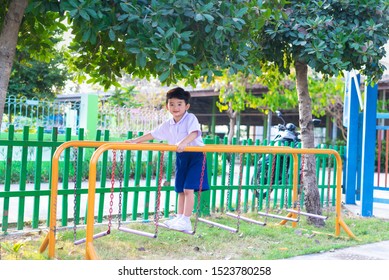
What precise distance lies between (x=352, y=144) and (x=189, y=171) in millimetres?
A: 4360

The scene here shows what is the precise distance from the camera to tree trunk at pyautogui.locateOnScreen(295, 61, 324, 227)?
628 cm

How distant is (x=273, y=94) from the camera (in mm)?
17531

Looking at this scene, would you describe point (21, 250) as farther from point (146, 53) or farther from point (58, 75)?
point (58, 75)

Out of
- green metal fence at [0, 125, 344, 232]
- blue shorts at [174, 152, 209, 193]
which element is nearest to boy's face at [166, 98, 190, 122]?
blue shorts at [174, 152, 209, 193]

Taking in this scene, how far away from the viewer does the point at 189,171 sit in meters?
5.00

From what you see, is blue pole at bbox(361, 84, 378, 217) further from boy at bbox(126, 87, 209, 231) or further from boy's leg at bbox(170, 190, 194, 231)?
boy's leg at bbox(170, 190, 194, 231)

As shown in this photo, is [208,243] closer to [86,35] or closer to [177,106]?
[177,106]

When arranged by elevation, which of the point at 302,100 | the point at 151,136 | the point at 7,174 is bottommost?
the point at 7,174

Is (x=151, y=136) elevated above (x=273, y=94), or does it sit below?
below

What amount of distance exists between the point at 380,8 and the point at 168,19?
9.63 feet

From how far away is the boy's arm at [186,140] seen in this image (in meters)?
4.35

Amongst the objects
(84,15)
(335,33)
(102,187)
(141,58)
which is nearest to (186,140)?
(141,58)

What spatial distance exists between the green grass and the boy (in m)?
0.27
